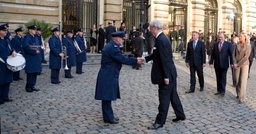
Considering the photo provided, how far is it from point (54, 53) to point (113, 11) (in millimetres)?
10703

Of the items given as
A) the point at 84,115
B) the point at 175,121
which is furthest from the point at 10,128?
the point at 175,121

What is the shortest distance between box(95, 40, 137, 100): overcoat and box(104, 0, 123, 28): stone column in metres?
14.9

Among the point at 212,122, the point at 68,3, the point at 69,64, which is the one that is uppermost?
the point at 68,3

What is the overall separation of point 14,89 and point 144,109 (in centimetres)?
475

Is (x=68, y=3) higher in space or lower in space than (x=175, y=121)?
higher

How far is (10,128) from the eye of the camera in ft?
20.5

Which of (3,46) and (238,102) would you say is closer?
(3,46)

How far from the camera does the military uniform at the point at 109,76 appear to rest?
21.4ft

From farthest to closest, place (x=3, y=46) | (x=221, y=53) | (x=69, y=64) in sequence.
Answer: (x=69, y=64) < (x=221, y=53) < (x=3, y=46)

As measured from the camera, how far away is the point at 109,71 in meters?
6.58

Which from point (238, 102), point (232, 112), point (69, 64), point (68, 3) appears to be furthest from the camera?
point (68, 3)

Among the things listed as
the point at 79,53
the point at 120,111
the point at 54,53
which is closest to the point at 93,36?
the point at 79,53

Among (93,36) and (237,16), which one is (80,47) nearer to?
(93,36)

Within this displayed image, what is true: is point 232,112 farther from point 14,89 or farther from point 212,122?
point 14,89
